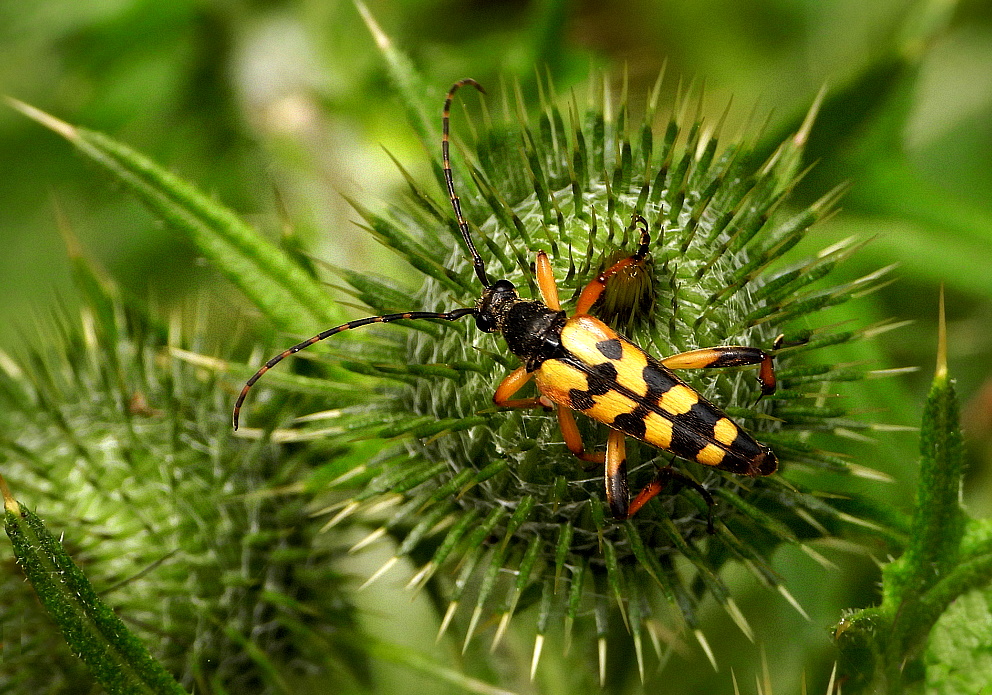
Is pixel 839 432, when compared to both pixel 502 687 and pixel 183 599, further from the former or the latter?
pixel 183 599

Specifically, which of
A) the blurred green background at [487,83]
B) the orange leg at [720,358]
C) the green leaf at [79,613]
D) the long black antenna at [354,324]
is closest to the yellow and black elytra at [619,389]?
the orange leg at [720,358]

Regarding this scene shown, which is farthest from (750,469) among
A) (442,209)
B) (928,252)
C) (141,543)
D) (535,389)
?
(141,543)

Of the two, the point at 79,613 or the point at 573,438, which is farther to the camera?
the point at 573,438

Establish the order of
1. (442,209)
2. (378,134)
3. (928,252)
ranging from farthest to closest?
(378,134) < (928,252) < (442,209)

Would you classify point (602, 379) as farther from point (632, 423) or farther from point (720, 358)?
point (720, 358)

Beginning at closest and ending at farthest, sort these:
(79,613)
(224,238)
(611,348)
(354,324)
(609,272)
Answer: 1. (79,613)
2. (609,272)
3. (611,348)
4. (354,324)
5. (224,238)

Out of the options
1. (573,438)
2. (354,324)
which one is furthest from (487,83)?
(573,438)

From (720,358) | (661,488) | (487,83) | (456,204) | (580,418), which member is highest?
(487,83)

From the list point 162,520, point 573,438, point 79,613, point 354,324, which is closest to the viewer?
point 79,613
